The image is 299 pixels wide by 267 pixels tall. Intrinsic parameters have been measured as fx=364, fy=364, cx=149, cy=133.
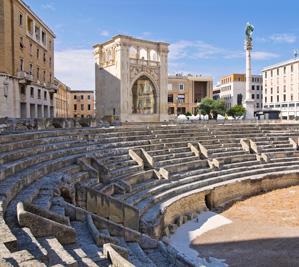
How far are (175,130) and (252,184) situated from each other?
5644 millimetres

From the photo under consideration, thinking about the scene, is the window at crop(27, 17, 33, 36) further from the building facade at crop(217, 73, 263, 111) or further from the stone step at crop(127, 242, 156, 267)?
the building facade at crop(217, 73, 263, 111)

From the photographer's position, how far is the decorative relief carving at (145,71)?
38.2 metres

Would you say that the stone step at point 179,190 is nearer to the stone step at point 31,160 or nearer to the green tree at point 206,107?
the stone step at point 31,160

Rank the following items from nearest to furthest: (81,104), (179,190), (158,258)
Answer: (158,258)
(179,190)
(81,104)

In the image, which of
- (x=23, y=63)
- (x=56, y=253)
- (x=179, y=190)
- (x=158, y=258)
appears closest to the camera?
(x=56, y=253)

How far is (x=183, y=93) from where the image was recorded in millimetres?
66875

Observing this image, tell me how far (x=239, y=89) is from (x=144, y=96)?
4077cm

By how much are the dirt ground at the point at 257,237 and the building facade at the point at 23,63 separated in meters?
19.7

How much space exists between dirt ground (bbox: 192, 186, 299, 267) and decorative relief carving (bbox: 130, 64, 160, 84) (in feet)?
78.4

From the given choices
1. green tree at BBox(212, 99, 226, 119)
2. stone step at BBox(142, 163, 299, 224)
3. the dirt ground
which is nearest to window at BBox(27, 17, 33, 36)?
stone step at BBox(142, 163, 299, 224)

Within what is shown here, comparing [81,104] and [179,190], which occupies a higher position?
[81,104]

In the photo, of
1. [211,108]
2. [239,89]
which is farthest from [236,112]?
[239,89]

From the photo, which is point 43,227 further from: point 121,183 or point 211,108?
point 211,108

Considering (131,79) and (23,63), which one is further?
(131,79)
